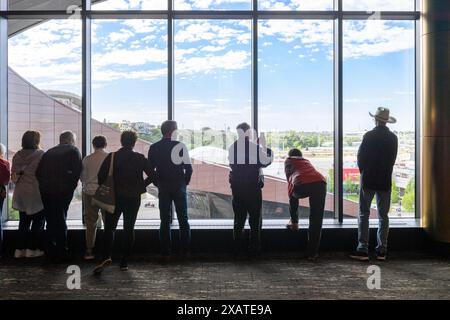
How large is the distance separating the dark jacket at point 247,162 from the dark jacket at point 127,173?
1.06 meters

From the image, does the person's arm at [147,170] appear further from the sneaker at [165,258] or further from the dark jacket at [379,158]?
the dark jacket at [379,158]

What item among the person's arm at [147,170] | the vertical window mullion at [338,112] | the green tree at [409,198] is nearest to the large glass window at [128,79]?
the person's arm at [147,170]

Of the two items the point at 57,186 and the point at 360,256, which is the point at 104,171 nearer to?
the point at 57,186

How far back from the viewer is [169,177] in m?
5.05

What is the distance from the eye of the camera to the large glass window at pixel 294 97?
6.28 meters

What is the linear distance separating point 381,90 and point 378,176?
175cm

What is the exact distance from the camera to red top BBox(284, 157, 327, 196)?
516 centimetres

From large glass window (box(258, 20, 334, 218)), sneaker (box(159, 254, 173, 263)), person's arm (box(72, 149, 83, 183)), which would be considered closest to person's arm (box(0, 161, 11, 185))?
person's arm (box(72, 149, 83, 183))

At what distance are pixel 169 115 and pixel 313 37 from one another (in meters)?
2.27

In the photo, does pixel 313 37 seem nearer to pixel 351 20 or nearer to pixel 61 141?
pixel 351 20

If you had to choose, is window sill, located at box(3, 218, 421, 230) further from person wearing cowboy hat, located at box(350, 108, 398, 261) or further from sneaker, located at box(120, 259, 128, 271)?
sneaker, located at box(120, 259, 128, 271)

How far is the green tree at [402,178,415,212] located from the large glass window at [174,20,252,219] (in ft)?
7.81
